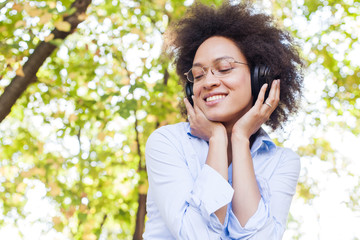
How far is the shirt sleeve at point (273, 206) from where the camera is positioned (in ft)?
6.00

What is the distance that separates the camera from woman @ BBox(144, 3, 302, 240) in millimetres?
1815

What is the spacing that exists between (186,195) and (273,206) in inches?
18.1

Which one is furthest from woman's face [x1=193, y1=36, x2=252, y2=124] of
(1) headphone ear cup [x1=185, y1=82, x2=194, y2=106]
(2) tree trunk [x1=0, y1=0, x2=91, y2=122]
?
(2) tree trunk [x1=0, y1=0, x2=91, y2=122]

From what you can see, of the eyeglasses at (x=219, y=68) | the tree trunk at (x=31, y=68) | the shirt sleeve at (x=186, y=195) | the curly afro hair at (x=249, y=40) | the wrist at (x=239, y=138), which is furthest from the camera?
the tree trunk at (x=31, y=68)

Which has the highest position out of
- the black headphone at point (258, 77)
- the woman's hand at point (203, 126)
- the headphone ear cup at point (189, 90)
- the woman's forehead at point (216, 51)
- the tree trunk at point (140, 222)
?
the woman's forehead at point (216, 51)

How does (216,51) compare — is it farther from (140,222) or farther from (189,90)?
(140,222)

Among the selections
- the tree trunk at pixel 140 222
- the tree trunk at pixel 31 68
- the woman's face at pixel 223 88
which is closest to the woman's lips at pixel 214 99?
the woman's face at pixel 223 88

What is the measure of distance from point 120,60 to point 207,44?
12.0 feet

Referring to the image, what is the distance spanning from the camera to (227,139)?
2098 millimetres

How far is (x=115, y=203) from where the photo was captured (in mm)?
6086

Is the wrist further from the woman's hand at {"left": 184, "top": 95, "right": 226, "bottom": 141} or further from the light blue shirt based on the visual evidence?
the light blue shirt

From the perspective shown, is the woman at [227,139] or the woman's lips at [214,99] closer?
the woman at [227,139]

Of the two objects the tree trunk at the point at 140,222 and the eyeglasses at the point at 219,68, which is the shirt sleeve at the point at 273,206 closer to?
the eyeglasses at the point at 219,68

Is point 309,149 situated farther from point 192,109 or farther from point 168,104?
point 192,109
